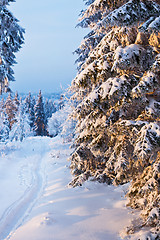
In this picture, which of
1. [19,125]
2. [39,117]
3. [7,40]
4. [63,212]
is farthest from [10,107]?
[63,212]

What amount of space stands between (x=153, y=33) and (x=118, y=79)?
1459 mm

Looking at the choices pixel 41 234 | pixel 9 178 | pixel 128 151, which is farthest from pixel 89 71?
pixel 9 178

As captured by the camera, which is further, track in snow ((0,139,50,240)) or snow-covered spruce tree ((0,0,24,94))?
snow-covered spruce tree ((0,0,24,94))

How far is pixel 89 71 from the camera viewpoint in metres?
5.98

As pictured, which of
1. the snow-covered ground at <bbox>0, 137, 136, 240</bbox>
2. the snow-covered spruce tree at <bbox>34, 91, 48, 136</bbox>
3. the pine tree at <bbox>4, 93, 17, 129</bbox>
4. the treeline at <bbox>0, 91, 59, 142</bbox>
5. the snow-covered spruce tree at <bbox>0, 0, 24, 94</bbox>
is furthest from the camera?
the snow-covered spruce tree at <bbox>34, 91, 48, 136</bbox>

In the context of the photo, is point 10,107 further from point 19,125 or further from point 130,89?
point 130,89

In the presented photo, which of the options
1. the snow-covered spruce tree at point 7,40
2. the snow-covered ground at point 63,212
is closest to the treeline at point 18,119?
the snow-covered spruce tree at point 7,40

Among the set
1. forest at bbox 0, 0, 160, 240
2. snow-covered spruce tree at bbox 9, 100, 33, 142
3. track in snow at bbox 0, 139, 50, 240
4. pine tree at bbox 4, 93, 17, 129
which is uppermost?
pine tree at bbox 4, 93, 17, 129

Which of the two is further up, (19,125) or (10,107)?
(10,107)

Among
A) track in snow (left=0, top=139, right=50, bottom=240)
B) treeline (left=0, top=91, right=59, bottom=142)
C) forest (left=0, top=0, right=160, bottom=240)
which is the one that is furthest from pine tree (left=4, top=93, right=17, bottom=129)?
forest (left=0, top=0, right=160, bottom=240)

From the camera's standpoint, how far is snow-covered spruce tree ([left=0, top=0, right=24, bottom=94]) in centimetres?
881

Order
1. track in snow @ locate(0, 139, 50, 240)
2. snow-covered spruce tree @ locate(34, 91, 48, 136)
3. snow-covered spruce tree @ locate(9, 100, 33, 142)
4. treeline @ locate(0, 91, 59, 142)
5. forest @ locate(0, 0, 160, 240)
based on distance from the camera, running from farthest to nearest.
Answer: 1. snow-covered spruce tree @ locate(34, 91, 48, 136)
2. snow-covered spruce tree @ locate(9, 100, 33, 142)
3. treeline @ locate(0, 91, 59, 142)
4. track in snow @ locate(0, 139, 50, 240)
5. forest @ locate(0, 0, 160, 240)

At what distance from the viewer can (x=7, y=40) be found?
966cm

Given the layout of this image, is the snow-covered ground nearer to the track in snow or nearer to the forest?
the track in snow
